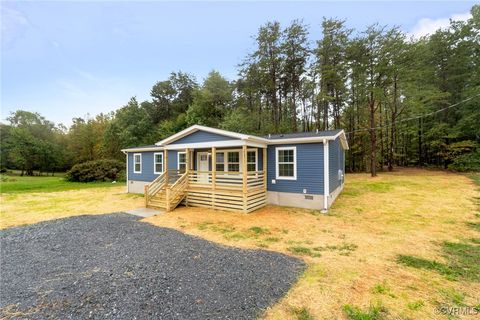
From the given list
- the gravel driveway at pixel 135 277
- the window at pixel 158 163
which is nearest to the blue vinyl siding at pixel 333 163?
the gravel driveway at pixel 135 277

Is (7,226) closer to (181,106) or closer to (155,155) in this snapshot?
(155,155)

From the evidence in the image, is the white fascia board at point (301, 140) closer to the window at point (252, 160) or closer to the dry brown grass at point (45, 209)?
the window at point (252, 160)

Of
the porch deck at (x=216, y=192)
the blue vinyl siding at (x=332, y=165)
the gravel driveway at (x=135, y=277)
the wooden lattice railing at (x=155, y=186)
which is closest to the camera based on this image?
the gravel driveway at (x=135, y=277)

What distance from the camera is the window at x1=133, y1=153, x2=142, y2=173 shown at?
14.6m

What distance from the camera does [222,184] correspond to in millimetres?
9633

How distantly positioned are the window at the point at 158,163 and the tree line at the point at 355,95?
9.36 m

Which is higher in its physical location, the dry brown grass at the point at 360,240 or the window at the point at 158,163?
the window at the point at 158,163

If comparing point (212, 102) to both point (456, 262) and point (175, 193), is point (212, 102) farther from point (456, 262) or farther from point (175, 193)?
point (456, 262)

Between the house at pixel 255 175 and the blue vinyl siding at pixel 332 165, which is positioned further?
the blue vinyl siding at pixel 332 165

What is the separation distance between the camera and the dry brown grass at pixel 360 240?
3.09 m

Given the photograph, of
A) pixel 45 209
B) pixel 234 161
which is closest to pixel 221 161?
pixel 234 161

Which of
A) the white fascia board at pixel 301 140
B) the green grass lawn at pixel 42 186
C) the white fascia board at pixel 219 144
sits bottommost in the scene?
the green grass lawn at pixel 42 186

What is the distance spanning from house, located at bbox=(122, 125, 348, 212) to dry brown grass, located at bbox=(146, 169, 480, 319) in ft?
2.05

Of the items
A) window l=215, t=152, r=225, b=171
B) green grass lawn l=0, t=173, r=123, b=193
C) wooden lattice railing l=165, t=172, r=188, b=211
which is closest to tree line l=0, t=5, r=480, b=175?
green grass lawn l=0, t=173, r=123, b=193
